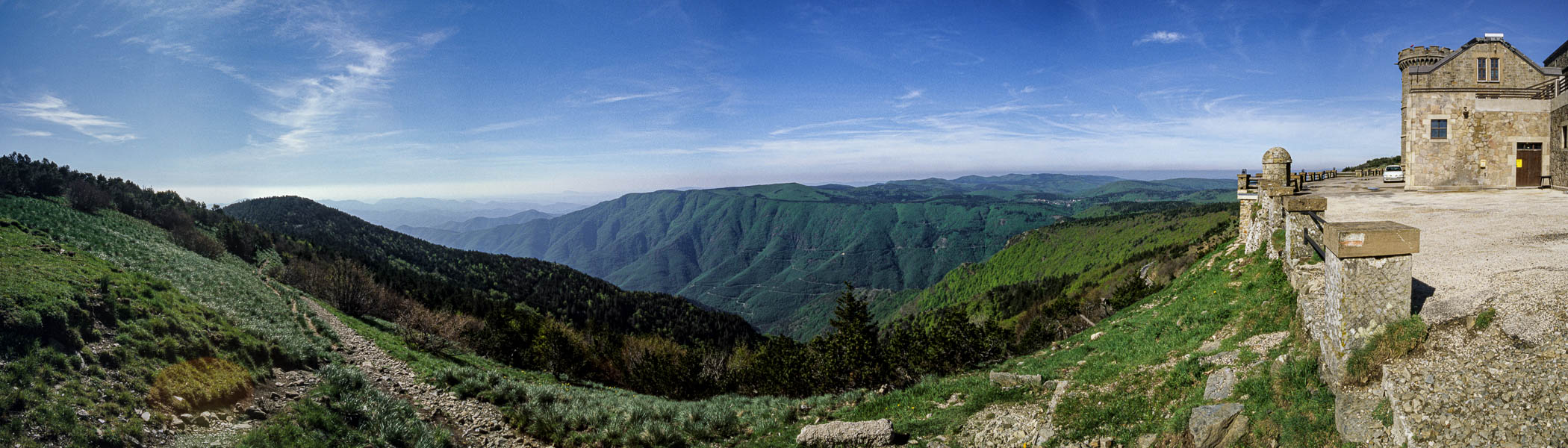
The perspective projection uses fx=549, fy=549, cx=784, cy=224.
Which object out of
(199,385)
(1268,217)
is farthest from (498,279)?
(1268,217)

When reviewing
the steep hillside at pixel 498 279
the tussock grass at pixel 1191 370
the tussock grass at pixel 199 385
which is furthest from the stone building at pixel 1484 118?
the steep hillside at pixel 498 279

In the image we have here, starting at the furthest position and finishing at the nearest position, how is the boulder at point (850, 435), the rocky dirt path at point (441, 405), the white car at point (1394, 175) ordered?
the white car at point (1394, 175) → the rocky dirt path at point (441, 405) → the boulder at point (850, 435)

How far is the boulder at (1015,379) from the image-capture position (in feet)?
40.7

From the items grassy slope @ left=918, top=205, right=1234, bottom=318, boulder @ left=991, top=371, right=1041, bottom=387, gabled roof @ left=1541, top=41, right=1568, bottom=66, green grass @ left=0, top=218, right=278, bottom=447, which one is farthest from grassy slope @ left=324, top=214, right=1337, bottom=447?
grassy slope @ left=918, top=205, right=1234, bottom=318

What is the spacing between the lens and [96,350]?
1198cm

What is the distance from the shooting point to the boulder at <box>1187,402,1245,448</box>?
274 inches

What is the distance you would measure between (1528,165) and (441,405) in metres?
41.1

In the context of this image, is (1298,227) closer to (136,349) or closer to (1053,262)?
(136,349)

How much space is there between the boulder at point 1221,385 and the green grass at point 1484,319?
2491 millimetres

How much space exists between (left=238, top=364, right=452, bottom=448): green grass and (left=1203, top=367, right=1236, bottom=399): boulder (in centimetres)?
1527

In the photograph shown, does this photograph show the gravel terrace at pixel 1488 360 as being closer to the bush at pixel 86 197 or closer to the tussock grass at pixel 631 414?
the tussock grass at pixel 631 414

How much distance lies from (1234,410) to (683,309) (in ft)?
305

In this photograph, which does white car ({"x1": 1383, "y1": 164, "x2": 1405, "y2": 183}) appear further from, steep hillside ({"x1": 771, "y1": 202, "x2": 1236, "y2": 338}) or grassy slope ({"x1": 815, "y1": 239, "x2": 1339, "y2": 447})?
steep hillside ({"x1": 771, "y1": 202, "x2": 1236, "y2": 338})

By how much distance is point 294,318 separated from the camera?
936 inches
